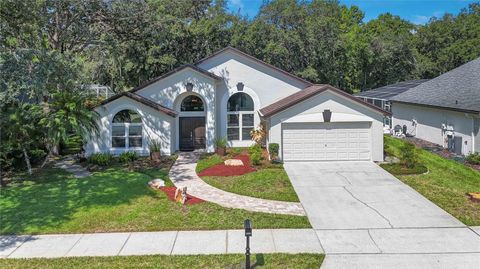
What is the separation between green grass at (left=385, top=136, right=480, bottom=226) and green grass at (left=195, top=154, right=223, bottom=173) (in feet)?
27.8

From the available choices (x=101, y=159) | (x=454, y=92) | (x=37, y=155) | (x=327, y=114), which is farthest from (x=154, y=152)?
(x=454, y=92)

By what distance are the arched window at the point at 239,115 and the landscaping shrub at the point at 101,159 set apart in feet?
24.3

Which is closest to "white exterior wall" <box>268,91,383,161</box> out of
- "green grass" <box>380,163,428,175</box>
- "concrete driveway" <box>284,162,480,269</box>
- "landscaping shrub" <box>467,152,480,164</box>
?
"green grass" <box>380,163,428,175</box>

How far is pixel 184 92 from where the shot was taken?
22672 mm

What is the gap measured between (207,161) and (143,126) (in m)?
4.29

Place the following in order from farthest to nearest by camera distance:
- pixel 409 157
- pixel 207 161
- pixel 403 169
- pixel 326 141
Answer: pixel 207 161
pixel 326 141
pixel 409 157
pixel 403 169

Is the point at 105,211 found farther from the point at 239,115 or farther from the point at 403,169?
the point at 239,115

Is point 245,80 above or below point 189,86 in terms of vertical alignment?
above

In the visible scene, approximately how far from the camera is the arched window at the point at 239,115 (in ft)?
78.7

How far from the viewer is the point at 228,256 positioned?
9031 millimetres

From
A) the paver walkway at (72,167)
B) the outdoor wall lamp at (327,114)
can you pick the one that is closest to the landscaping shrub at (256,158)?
the outdoor wall lamp at (327,114)

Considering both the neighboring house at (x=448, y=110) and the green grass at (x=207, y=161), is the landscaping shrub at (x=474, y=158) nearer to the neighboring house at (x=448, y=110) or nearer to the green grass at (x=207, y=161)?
the neighboring house at (x=448, y=110)

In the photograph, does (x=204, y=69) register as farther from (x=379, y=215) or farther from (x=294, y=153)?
(x=379, y=215)

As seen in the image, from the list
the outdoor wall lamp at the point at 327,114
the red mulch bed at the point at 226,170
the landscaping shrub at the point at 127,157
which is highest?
the outdoor wall lamp at the point at 327,114
